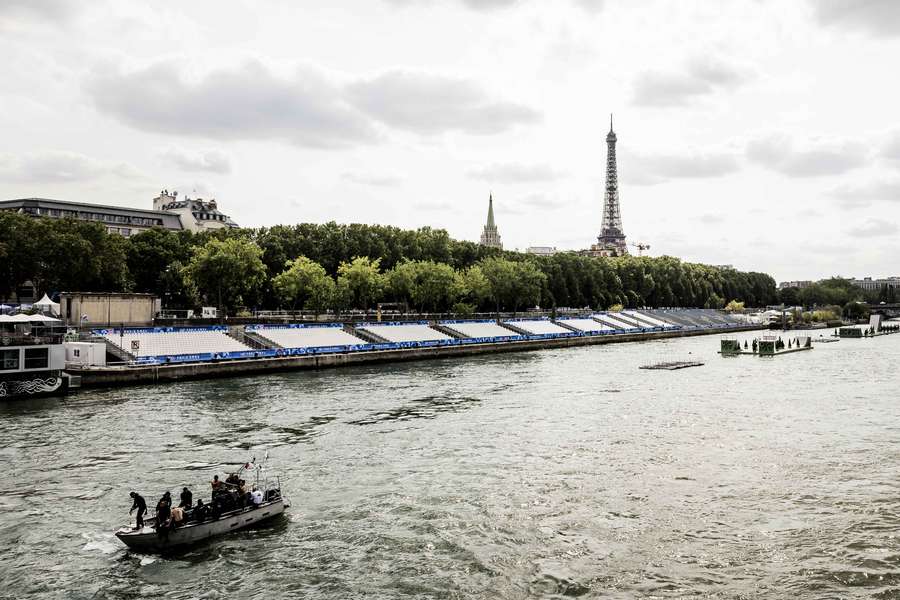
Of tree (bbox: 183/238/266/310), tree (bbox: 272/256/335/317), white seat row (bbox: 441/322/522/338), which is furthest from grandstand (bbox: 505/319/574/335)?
tree (bbox: 183/238/266/310)

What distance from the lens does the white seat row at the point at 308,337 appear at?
8019 centimetres

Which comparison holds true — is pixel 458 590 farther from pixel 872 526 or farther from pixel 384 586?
pixel 872 526

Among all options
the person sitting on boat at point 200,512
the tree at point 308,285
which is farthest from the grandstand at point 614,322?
the person sitting on boat at point 200,512

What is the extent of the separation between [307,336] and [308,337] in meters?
0.38

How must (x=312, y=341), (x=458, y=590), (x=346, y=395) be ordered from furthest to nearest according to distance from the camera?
(x=312, y=341)
(x=346, y=395)
(x=458, y=590)

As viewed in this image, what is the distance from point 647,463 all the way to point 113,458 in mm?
25640

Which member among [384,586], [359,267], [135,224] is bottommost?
[384,586]

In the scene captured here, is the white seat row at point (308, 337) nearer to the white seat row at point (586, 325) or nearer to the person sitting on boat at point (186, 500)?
the person sitting on boat at point (186, 500)

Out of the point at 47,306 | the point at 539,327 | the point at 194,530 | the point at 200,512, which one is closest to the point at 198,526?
the point at 194,530

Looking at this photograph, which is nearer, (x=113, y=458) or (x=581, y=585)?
(x=581, y=585)

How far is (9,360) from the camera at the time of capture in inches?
Result: 2015

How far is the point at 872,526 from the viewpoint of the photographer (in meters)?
24.7

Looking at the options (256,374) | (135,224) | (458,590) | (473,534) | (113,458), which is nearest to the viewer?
Result: (458,590)

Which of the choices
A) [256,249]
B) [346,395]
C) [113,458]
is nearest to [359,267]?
[256,249]
